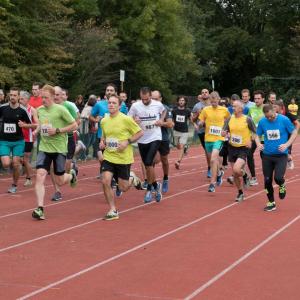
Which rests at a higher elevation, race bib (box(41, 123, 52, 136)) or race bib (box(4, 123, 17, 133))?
race bib (box(41, 123, 52, 136))

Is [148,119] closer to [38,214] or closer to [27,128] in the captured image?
[27,128]

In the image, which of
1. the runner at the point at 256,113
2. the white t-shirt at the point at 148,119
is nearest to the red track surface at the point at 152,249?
the white t-shirt at the point at 148,119

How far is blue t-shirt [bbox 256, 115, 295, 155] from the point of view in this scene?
1139cm

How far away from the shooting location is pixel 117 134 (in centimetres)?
1062

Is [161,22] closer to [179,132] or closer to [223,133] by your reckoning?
[179,132]

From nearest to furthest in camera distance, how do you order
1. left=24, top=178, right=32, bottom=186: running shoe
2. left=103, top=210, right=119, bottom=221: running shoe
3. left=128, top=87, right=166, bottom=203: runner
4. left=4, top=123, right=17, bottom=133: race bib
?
left=103, top=210, right=119, bottom=221: running shoe, left=128, top=87, right=166, bottom=203: runner, left=4, top=123, right=17, bottom=133: race bib, left=24, top=178, right=32, bottom=186: running shoe

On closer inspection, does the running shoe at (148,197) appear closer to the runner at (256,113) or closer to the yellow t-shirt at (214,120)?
the yellow t-shirt at (214,120)

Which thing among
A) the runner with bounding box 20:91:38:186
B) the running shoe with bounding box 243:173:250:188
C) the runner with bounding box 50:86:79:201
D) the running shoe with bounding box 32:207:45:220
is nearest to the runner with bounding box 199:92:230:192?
the running shoe with bounding box 243:173:250:188

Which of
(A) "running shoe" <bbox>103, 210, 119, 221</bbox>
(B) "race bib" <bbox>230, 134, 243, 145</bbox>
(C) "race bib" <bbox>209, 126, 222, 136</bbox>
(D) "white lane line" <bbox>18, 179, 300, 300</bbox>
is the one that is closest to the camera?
(D) "white lane line" <bbox>18, 179, 300, 300</bbox>

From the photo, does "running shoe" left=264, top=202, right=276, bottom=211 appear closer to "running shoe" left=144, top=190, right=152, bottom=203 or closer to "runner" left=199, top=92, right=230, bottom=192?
"running shoe" left=144, top=190, right=152, bottom=203

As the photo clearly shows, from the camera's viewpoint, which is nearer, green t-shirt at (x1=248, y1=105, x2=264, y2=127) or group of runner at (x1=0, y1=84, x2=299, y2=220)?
group of runner at (x1=0, y1=84, x2=299, y2=220)

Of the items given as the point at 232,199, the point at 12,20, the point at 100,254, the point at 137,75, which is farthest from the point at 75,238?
the point at 137,75

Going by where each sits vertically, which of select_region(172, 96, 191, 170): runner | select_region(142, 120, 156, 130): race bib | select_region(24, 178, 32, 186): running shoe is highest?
select_region(142, 120, 156, 130): race bib

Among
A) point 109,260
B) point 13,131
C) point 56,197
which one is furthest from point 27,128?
point 109,260
